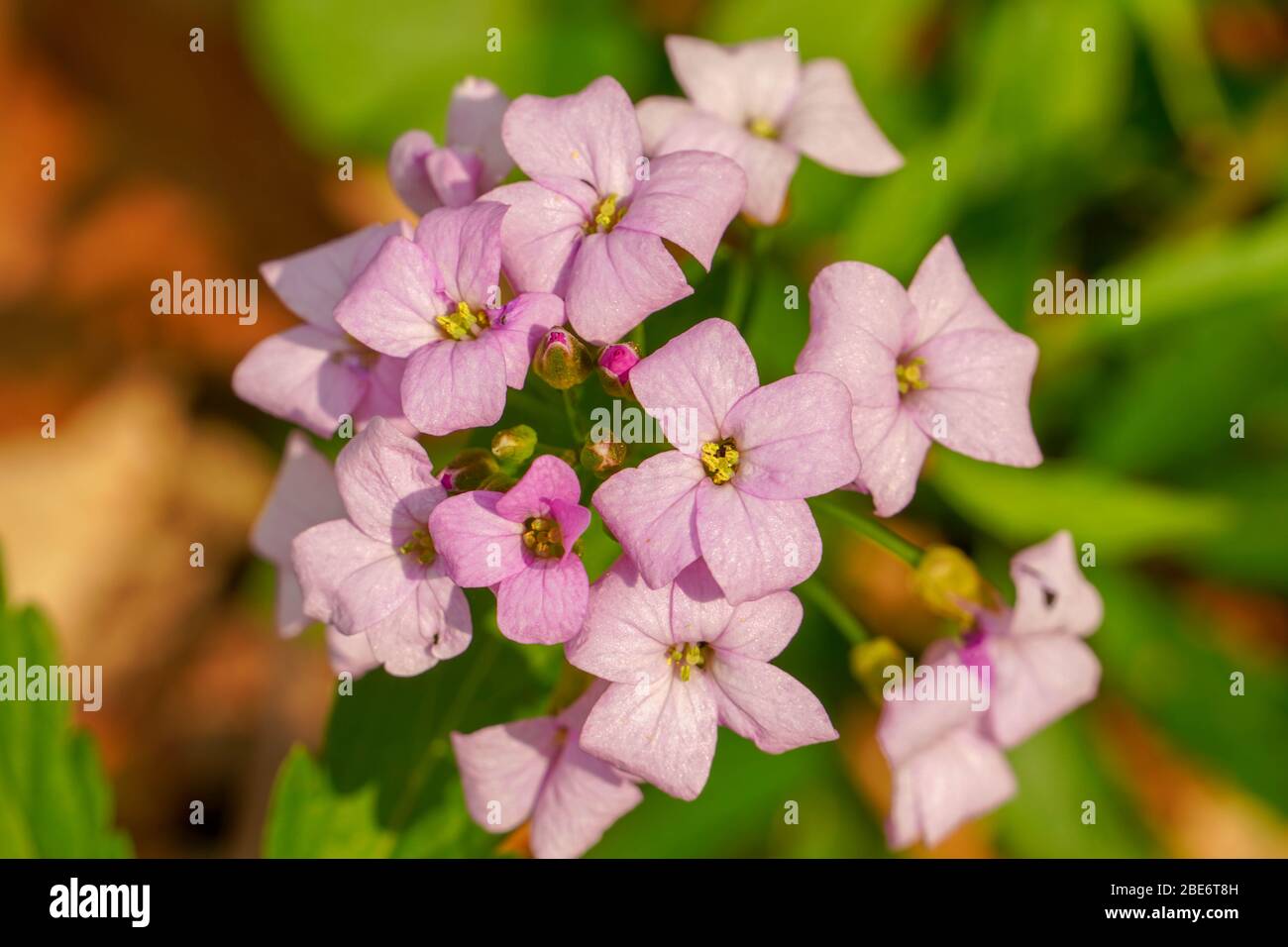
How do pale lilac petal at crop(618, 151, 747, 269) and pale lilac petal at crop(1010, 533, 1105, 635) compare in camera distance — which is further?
pale lilac petal at crop(1010, 533, 1105, 635)

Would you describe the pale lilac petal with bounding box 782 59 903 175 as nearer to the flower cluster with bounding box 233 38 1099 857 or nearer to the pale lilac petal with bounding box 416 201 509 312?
the flower cluster with bounding box 233 38 1099 857

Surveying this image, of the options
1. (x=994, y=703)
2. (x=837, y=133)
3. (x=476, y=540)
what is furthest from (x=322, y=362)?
(x=994, y=703)

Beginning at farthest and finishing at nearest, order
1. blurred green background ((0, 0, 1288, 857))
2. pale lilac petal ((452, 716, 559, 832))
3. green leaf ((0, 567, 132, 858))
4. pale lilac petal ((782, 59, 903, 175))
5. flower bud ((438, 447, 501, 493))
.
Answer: blurred green background ((0, 0, 1288, 857)) → green leaf ((0, 567, 132, 858)) → pale lilac petal ((782, 59, 903, 175)) → pale lilac petal ((452, 716, 559, 832)) → flower bud ((438, 447, 501, 493))

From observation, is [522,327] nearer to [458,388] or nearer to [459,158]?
[458,388]

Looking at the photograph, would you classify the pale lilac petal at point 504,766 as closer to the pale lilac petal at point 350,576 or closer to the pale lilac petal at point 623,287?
the pale lilac petal at point 350,576

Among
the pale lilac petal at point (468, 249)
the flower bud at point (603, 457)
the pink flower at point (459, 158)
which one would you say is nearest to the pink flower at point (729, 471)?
the flower bud at point (603, 457)

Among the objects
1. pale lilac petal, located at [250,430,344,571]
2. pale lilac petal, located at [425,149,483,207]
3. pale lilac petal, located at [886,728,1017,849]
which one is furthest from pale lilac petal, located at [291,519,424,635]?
pale lilac petal, located at [886,728,1017,849]

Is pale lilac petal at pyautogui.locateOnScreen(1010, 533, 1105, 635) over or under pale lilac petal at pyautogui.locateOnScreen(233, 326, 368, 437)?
under
